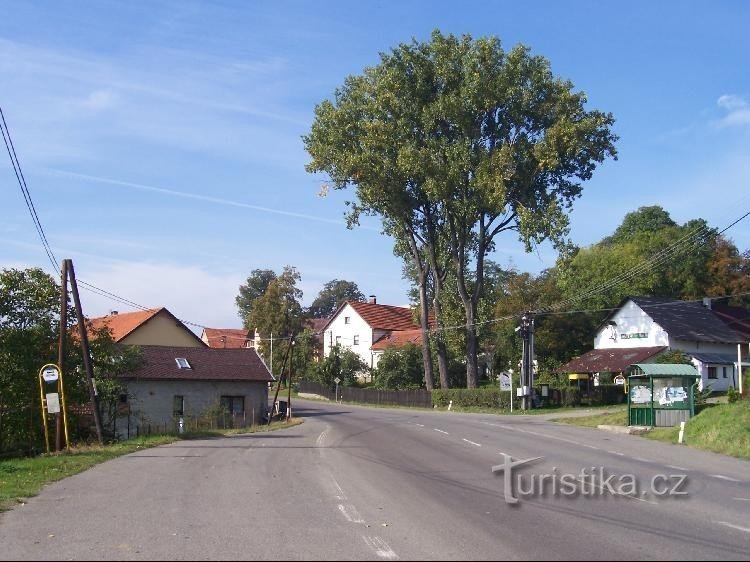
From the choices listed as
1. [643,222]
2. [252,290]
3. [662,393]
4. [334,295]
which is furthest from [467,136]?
[334,295]

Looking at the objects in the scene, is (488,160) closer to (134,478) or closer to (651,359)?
(651,359)

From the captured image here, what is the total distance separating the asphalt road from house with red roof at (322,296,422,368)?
220 ft

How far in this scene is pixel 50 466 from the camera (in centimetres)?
1917

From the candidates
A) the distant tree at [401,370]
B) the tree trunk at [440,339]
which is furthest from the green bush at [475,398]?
the distant tree at [401,370]

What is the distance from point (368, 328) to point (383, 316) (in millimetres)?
3483

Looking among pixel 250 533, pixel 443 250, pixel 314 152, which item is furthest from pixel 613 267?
pixel 250 533

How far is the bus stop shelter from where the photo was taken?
30250mm

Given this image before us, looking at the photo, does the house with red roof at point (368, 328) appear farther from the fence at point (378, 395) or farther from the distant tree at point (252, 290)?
the distant tree at point (252, 290)

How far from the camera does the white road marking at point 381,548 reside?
8.21 metres

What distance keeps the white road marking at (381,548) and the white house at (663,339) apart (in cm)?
4662

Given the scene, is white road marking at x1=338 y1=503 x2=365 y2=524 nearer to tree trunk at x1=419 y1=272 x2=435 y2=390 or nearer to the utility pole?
the utility pole

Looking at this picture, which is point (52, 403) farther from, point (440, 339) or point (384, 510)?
point (440, 339)

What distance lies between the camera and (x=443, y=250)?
5328 cm

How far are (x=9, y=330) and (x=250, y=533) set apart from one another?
21331mm
